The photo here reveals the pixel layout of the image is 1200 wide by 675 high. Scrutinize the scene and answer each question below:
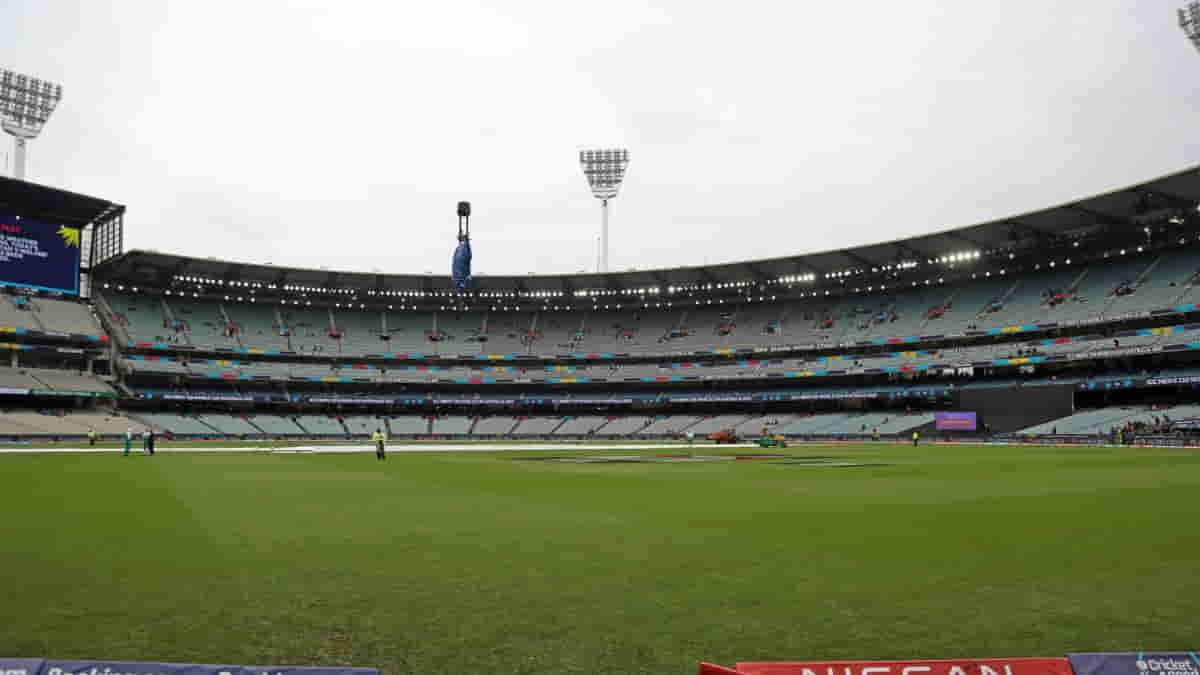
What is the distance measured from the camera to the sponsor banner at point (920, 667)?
4215mm

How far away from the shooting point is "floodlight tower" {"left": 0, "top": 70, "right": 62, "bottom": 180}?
68.8 meters

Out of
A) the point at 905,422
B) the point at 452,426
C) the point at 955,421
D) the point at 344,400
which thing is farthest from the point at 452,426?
the point at 955,421

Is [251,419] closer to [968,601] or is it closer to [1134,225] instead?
[968,601]

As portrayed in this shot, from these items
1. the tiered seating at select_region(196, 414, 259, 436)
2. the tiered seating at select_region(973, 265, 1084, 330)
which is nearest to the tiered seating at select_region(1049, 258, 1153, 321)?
the tiered seating at select_region(973, 265, 1084, 330)

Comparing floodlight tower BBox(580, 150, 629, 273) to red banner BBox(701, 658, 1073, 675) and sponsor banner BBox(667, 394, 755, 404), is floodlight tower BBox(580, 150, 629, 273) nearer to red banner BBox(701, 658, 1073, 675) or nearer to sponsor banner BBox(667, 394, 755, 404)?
sponsor banner BBox(667, 394, 755, 404)

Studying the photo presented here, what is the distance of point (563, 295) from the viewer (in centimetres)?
9438

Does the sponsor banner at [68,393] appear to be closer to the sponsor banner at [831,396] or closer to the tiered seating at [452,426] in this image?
the tiered seating at [452,426]

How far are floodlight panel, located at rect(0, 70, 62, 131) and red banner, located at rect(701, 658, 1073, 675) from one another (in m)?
89.5

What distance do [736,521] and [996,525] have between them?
4.07 metres

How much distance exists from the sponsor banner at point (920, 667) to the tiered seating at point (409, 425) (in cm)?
7897

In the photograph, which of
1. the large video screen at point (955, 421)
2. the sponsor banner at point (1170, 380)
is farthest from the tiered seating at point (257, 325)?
the sponsor banner at point (1170, 380)

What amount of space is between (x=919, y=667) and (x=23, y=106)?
9053 centimetres

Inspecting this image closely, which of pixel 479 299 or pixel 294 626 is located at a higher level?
pixel 479 299

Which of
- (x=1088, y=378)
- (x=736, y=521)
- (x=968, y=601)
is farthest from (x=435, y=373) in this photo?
(x=968, y=601)
